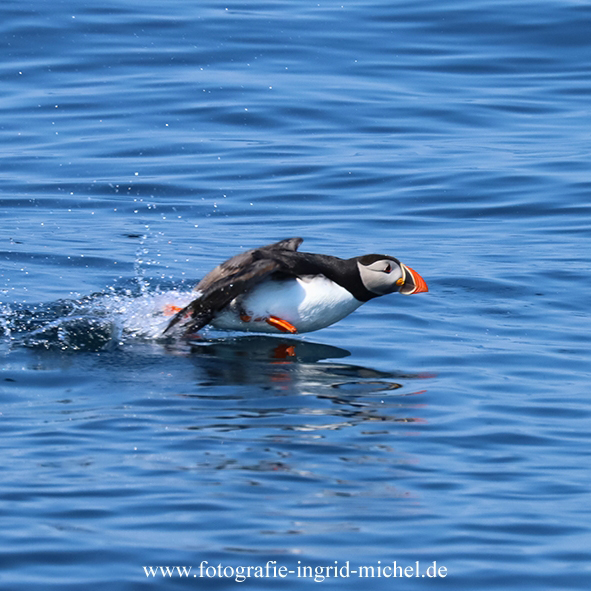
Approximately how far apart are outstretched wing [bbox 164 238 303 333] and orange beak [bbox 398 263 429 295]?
1021 millimetres

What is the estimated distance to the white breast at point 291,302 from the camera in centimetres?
876

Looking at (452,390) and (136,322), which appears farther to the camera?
(136,322)

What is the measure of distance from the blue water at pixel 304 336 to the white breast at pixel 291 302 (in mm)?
297

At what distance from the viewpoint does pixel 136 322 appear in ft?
30.0

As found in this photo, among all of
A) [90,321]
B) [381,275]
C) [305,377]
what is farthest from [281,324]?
[90,321]

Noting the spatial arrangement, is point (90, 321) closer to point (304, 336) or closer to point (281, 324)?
point (281, 324)

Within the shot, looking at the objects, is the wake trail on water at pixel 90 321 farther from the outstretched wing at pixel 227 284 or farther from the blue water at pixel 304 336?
the outstretched wing at pixel 227 284

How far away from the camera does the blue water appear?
5.34m

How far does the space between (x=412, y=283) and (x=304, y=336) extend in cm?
112

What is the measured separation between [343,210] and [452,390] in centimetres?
639

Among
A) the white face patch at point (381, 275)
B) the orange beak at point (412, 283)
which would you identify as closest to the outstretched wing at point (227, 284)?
the white face patch at point (381, 275)

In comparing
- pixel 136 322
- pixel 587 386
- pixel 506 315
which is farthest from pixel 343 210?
pixel 587 386

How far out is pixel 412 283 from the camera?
8.97 m

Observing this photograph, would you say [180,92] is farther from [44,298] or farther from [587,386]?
[587,386]
